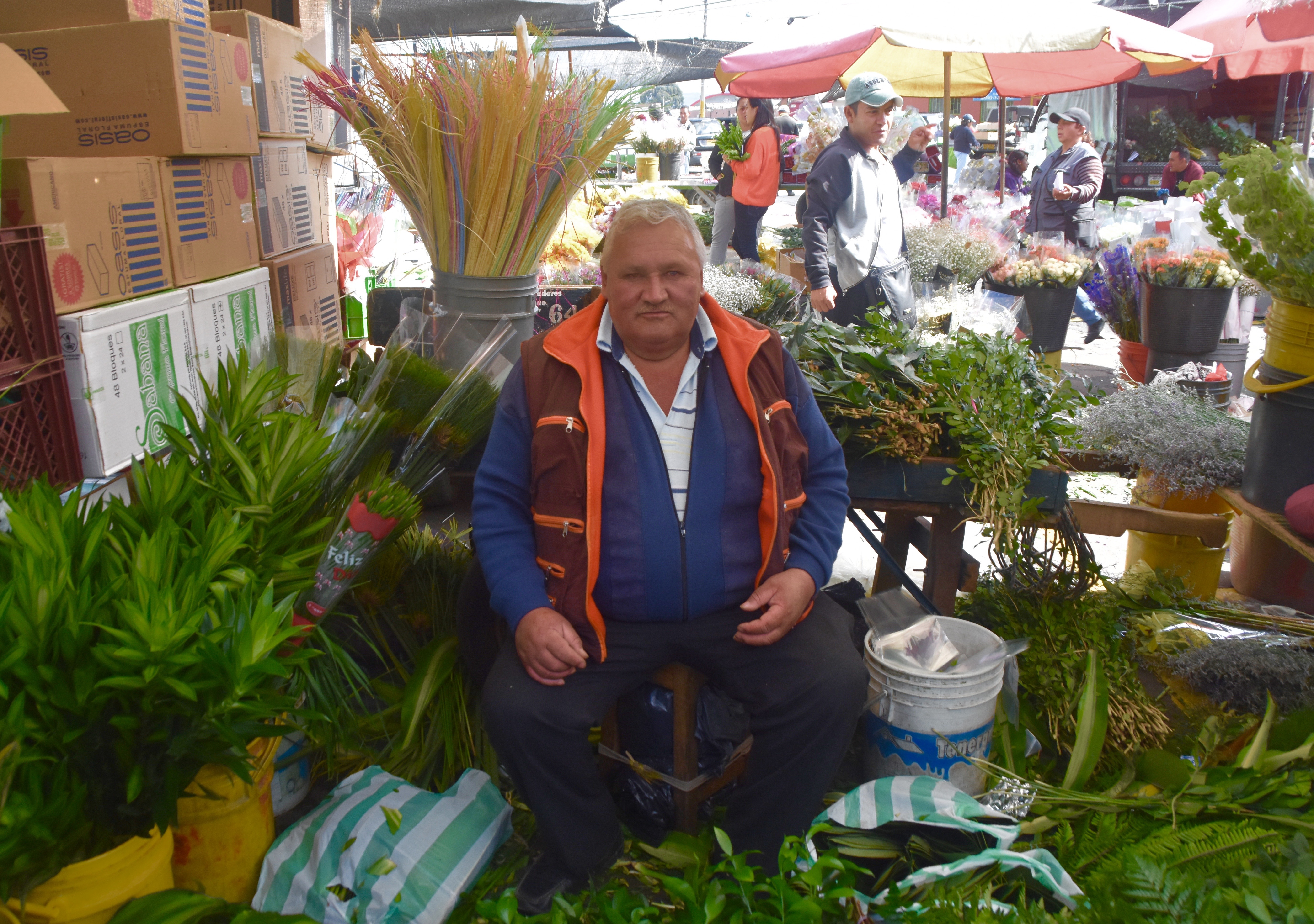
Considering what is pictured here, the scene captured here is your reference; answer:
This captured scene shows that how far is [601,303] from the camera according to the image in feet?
6.94

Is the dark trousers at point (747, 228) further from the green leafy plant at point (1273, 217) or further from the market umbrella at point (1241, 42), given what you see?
the green leafy plant at point (1273, 217)

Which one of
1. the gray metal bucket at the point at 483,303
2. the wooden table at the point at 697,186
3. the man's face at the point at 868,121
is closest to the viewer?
the gray metal bucket at the point at 483,303

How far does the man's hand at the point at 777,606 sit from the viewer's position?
1.93 m

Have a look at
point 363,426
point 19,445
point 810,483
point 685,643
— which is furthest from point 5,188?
point 810,483

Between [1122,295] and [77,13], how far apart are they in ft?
18.0

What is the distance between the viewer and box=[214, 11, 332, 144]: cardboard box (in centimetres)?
299

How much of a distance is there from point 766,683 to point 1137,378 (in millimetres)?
4673

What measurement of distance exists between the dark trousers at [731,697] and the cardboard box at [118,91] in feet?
5.75

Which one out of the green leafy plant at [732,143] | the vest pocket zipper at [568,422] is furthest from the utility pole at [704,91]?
the vest pocket zipper at [568,422]

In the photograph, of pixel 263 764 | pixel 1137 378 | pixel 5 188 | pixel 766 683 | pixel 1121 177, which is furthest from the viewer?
pixel 1121 177

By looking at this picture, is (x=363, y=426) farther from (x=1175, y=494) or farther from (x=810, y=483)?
(x=1175, y=494)

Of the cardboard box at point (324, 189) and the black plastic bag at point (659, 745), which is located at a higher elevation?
the cardboard box at point (324, 189)

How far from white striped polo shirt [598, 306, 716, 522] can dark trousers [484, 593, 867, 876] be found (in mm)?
314

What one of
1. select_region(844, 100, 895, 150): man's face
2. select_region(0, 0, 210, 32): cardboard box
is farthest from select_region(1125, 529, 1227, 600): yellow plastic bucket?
select_region(0, 0, 210, 32): cardboard box
